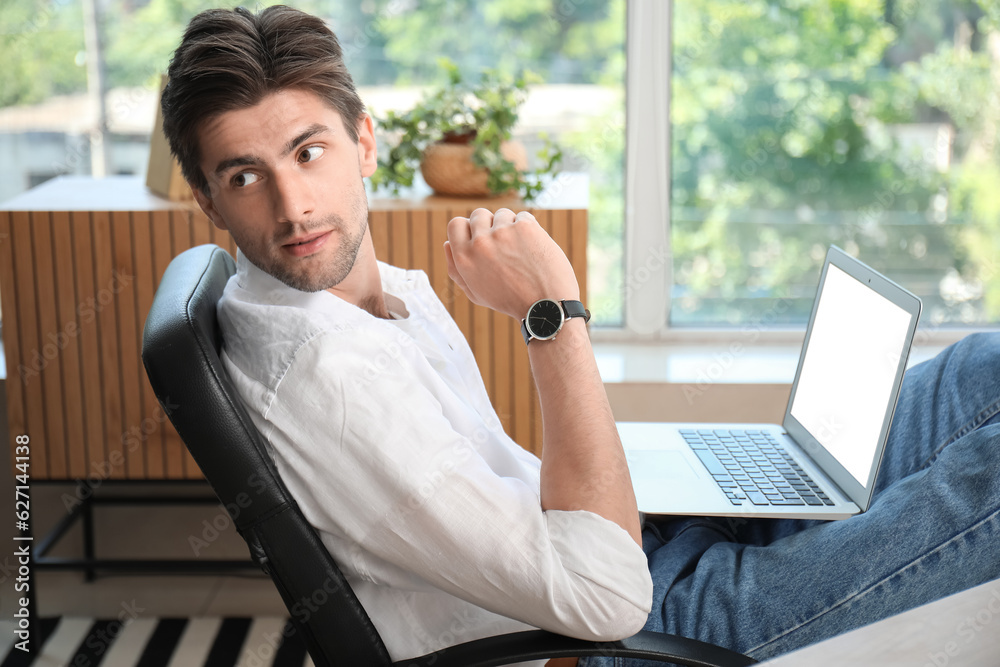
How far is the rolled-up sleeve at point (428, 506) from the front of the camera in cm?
101

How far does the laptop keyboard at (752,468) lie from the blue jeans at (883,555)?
0.06 metres

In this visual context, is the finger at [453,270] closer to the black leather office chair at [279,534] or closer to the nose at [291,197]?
the nose at [291,197]

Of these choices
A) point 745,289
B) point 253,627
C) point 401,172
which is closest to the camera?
point 401,172

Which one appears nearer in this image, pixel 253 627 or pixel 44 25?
pixel 253 627

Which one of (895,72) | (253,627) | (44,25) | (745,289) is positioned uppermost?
(44,25)

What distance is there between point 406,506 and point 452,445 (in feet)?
0.29

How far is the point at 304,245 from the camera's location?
47.8 inches

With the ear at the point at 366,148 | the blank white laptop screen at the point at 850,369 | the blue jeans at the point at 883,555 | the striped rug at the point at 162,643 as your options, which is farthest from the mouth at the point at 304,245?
the striped rug at the point at 162,643

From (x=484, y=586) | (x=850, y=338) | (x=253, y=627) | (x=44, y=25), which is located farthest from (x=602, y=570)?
(x=44, y=25)

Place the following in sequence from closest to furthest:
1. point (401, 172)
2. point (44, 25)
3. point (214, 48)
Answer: point (214, 48) < point (401, 172) < point (44, 25)

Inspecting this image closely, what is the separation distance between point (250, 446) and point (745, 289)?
2.13 metres

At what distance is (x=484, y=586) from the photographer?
1.02 metres

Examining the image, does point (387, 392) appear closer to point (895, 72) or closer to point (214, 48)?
point (214, 48)

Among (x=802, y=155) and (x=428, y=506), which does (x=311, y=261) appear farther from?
(x=802, y=155)
